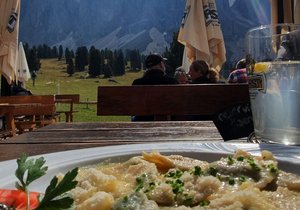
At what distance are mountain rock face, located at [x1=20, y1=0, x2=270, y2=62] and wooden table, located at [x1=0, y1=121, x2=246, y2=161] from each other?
85.5 metres

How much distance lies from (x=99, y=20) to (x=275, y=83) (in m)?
97.2

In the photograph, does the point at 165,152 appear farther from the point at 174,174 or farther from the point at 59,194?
the point at 59,194

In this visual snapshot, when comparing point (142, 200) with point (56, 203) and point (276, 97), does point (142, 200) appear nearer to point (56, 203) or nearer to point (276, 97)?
point (56, 203)

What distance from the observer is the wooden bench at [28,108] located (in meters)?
4.51

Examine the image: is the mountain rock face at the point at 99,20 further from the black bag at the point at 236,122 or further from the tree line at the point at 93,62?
the black bag at the point at 236,122

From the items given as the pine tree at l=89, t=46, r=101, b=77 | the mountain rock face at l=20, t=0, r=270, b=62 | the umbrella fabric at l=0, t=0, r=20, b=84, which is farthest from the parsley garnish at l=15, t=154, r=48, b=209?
the mountain rock face at l=20, t=0, r=270, b=62

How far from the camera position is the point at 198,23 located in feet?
16.0

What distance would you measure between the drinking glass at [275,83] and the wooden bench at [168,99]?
166cm

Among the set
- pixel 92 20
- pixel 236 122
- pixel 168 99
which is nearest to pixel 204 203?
pixel 236 122

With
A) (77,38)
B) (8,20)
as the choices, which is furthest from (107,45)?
(8,20)

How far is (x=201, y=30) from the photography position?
4859 mm

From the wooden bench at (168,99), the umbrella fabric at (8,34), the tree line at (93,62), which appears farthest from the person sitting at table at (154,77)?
the tree line at (93,62)

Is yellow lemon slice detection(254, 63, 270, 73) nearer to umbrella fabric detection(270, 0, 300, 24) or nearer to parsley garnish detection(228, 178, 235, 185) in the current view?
parsley garnish detection(228, 178, 235, 185)

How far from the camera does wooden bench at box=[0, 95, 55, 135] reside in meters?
4.51
